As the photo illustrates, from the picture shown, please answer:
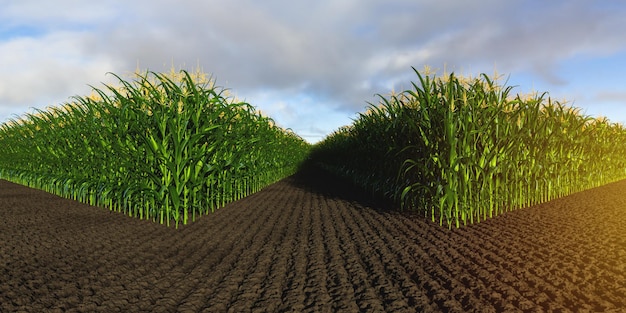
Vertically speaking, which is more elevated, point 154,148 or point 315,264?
point 154,148

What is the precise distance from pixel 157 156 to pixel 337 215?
2868 millimetres

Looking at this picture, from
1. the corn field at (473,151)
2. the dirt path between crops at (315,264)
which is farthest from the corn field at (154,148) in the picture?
the corn field at (473,151)

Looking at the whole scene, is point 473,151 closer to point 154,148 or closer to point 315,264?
point 315,264

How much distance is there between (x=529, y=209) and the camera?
5.94 m

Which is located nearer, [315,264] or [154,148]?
[315,264]

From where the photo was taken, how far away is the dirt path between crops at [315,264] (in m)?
2.66

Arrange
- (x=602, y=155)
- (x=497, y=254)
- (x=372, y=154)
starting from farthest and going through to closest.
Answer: (x=602, y=155) < (x=372, y=154) < (x=497, y=254)

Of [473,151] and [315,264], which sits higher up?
[473,151]

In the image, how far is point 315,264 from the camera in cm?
354

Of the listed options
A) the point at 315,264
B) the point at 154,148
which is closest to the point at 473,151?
the point at 315,264

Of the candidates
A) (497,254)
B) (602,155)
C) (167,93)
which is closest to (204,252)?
(167,93)

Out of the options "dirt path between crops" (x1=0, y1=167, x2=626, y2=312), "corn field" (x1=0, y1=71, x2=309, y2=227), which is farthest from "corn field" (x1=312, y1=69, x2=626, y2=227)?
"corn field" (x1=0, y1=71, x2=309, y2=227)

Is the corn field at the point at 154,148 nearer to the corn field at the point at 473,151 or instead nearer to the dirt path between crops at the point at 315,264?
the dirt path between crops at the point at 315,264

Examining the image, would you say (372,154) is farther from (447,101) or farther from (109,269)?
(109,269)
